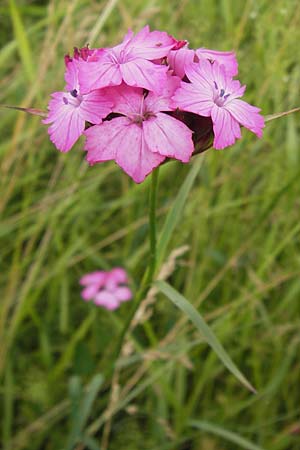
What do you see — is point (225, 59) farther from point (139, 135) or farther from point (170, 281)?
point (170, 281)

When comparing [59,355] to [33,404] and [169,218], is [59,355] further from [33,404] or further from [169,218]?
[169,218]

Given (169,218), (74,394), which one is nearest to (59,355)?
(74,394)

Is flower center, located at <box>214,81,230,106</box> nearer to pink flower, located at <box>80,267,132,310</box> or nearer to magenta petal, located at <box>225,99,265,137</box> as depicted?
magenta petal, located at <box>225,99,265,137</box>

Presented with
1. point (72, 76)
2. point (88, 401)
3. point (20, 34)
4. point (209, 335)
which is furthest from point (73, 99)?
point (20, 34)

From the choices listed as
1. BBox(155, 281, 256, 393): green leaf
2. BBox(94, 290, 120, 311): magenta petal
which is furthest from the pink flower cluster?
BBox(94, 290, 120, 311): magenta petal

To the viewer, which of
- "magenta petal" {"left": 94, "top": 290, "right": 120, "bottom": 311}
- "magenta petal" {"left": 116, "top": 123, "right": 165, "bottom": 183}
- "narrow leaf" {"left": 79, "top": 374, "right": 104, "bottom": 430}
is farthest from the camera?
"magenta petal" {"left": 94, "top": 290, "right": 120, "bottom": 311}

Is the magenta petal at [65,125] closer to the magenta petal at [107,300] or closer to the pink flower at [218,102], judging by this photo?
the pink flower at [218,102]
